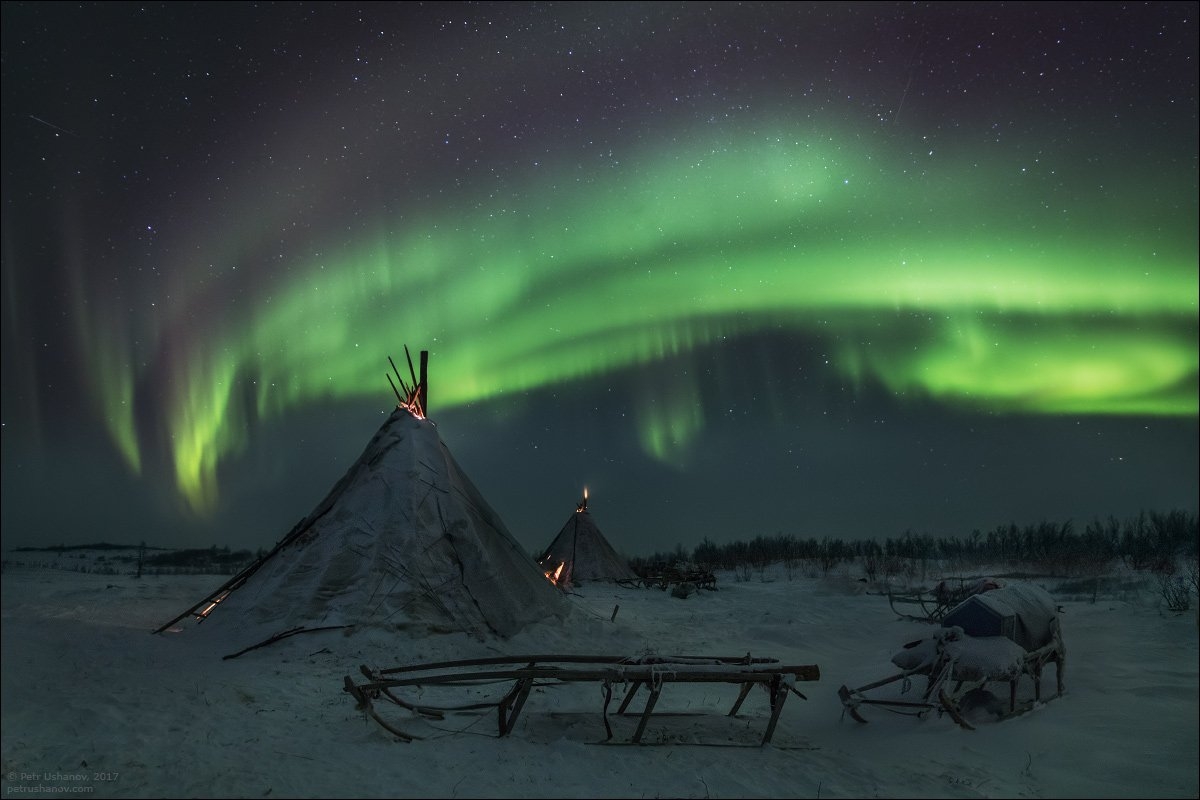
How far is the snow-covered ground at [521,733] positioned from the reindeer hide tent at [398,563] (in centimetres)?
56

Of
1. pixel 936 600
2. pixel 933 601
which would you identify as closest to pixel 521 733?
pixel 936 600

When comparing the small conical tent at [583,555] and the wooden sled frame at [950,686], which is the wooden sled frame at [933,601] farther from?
the small conical tent at [583,555]

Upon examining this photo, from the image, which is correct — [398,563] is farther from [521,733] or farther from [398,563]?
[521,733]

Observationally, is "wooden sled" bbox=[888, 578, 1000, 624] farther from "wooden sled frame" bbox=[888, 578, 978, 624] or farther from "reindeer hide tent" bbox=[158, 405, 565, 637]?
"reindeer hide tent" bbox=[158, 405, 565, 637]

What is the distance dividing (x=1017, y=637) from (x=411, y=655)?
22.9 feet

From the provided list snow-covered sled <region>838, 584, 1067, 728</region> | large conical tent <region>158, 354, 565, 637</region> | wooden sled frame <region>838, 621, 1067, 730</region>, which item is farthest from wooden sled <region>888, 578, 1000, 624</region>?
large conical tent <region>158, 354, 565, 637</region>

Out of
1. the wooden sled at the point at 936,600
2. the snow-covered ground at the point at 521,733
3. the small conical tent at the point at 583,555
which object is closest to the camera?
the snow-covered ground at the point at 521,733

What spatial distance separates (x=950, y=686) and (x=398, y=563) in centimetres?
747

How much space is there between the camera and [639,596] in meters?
19.0

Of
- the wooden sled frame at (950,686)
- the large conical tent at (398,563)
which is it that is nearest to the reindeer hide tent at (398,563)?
the large conical tent at (398,563)

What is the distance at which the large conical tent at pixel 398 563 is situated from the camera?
408 inches

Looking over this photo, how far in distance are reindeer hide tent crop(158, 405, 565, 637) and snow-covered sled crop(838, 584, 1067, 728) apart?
19.0 feet

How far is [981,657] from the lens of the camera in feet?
22.1

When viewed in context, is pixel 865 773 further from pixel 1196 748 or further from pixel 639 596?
pixel 639 596
